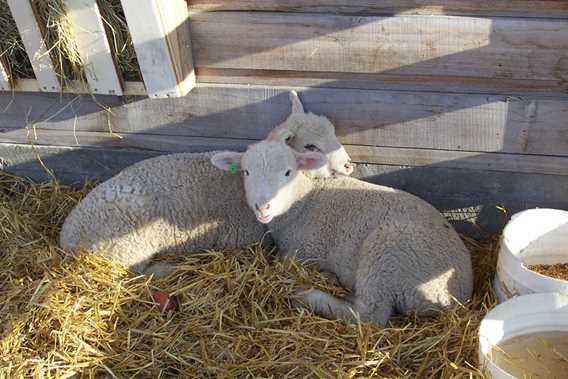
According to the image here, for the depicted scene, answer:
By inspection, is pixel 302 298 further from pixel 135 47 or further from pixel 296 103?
pixel 135 47

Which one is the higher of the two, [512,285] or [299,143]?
[299,143]

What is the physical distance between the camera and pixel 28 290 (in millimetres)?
3455

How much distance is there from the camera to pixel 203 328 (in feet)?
10.7

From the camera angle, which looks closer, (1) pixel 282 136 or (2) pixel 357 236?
(2) pixel 357 236

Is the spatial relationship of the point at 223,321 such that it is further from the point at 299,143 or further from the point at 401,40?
the point at 401,40

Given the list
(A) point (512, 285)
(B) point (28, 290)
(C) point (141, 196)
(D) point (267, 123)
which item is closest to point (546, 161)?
(A) point (512, 285)

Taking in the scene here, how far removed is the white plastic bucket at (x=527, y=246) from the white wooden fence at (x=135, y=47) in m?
2.09

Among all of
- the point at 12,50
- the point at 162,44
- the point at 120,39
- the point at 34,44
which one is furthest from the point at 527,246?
the point at 12,50

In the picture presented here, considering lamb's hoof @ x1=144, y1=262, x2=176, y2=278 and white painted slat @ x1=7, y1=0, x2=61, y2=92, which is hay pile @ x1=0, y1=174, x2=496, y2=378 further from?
white painted slat @ x1=7, y1=0, x2=61, y2=92

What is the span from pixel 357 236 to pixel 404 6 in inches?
51.6

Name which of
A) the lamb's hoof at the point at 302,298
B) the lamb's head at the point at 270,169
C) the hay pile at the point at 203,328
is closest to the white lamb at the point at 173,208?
the hay pile at the point at 203,328

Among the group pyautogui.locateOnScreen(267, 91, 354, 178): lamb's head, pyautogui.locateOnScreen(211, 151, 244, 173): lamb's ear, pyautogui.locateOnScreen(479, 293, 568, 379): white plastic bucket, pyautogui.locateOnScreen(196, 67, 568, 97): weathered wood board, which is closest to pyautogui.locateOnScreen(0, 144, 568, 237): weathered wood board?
pyautogui.locateOnScreen(267, 91, 354, 178): lamb's head

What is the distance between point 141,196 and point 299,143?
101cm

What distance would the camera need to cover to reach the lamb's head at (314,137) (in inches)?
146
